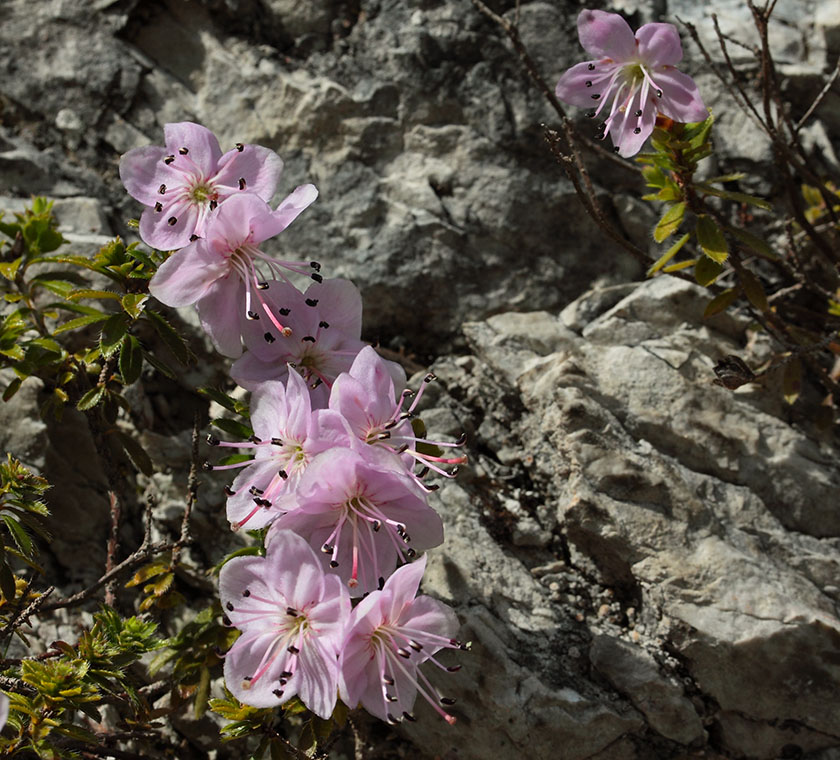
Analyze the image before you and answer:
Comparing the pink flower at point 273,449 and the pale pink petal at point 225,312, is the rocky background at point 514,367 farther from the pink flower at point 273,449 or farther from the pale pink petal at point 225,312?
the pale pink petal at point 225,312

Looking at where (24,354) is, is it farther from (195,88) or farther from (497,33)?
(497,33)

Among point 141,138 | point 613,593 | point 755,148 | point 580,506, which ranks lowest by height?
point 613,593

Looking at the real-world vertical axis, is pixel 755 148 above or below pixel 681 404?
above

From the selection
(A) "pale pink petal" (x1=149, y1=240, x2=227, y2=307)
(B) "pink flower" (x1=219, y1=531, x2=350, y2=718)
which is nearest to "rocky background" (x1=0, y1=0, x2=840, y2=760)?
(B) "pink flower" (x1=219, y1=531, x2=350, y2=718)

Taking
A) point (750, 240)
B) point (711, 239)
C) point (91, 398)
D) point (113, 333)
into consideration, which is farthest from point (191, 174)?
point (750, 240)

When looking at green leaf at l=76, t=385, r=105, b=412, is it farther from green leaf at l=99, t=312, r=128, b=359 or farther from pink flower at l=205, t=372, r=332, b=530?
pink flower at l=205, t=372, r=332, b=530

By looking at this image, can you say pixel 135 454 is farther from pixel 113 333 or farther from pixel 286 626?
pixel 286 626

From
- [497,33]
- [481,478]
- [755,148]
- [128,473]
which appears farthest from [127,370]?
[755,148]
